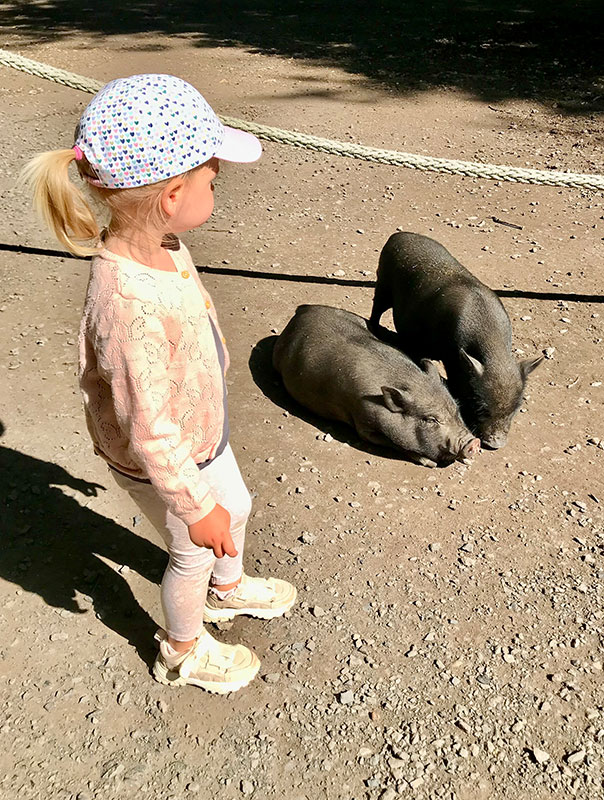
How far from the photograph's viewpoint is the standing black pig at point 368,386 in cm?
427

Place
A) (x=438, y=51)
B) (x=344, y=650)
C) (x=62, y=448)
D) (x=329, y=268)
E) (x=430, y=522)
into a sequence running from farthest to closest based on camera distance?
(x=438, y=51)
(x=329, y=268)
(x=62, y=448)
(x=430, y=522)
(x=344, y=650)

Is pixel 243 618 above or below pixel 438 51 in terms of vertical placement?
below

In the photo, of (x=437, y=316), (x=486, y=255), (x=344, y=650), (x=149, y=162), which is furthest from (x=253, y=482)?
(x=486, y=255)

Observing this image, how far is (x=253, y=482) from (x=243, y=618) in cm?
85

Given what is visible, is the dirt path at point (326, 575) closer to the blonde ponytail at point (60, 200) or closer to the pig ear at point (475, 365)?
the pig ear at point (475, 365)

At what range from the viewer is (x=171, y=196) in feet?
7.07

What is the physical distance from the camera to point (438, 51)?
35.2ft

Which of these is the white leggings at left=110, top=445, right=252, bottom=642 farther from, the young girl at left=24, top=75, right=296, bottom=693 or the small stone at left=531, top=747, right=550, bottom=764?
the small stone at left=531, top=747, right=550, bottom=764

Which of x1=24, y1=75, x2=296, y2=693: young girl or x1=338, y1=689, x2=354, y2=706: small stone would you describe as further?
x1=338, y1=689, x2=354, y2=706: small stone

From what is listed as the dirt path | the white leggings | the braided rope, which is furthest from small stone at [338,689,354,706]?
the braided rope

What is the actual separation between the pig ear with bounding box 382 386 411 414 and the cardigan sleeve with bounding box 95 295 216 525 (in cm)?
216

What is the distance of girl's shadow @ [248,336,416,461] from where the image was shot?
4.36 m

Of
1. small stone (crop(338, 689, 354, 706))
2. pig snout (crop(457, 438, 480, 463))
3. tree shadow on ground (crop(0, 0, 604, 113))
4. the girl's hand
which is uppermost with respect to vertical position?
tree shadow on ground (crop(0, 0, 604, 113))

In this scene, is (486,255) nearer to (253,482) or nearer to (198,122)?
(253,482)
